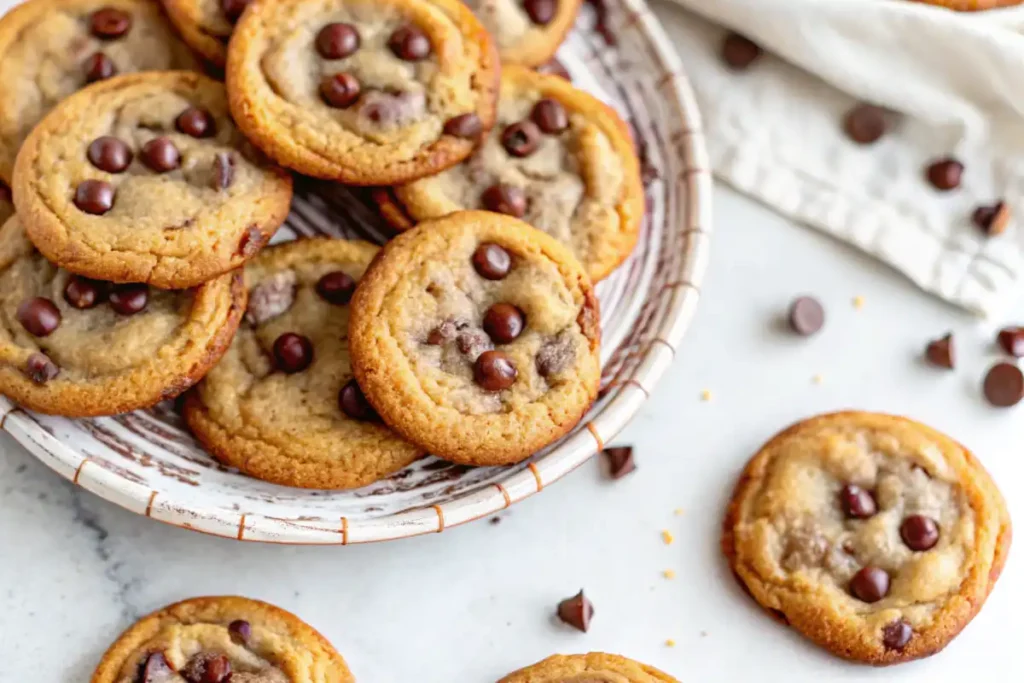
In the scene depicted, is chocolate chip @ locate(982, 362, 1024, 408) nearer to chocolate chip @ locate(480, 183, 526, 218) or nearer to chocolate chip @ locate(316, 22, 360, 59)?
chocolate chip @ locate(480, 183, 526, 218)

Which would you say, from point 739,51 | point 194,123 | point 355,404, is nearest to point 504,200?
point 355,404

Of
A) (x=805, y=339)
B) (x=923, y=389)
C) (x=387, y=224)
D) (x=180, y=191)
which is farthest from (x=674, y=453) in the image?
(x=180, y=191)

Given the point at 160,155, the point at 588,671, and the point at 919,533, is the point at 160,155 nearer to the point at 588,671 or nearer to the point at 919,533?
the point at 588,671

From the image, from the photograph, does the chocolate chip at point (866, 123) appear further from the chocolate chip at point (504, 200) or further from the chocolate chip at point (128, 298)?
the chocolate chip at point (128, 298)

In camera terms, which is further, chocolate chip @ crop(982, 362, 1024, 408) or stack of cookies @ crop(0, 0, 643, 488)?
chocolate chip @ crop(982, 362, 1024, 408)

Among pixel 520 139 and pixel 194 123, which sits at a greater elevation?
pixel 520 139

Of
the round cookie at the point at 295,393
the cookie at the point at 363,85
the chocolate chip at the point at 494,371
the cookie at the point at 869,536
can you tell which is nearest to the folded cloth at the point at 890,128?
the cookie at the point at 869,536

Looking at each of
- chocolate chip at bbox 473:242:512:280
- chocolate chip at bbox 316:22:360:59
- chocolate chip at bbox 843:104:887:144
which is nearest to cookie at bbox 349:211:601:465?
chocolate chip at bbox 473:242:512:280

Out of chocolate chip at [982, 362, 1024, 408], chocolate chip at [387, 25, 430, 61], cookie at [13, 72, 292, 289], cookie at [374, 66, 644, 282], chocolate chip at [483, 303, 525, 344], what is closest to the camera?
cookie at [13, 72, 292, 289]
